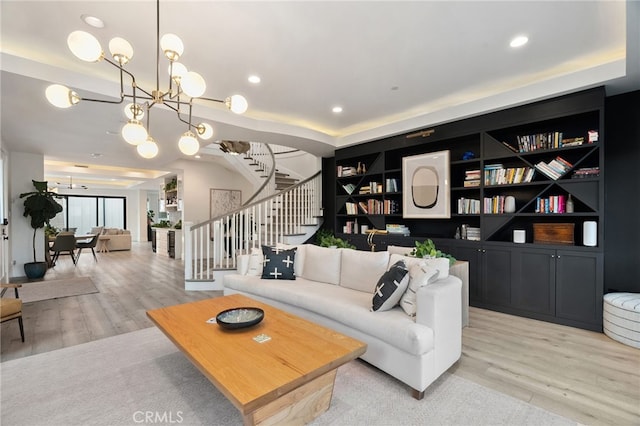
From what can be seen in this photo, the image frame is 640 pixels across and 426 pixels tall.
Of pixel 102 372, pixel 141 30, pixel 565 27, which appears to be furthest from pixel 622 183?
pixel 102 372

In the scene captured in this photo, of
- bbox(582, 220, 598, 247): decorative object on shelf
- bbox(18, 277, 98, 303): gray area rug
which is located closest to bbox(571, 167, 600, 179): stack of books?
bbox(582, 220, 598, 247): decorative object on shelf

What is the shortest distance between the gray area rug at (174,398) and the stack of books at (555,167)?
106 inches

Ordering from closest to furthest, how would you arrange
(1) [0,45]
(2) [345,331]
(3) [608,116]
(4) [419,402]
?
1. (4) [419,402]
2. (2) [345,331]
3. (1) [0,45]
4. (3) [608,116]

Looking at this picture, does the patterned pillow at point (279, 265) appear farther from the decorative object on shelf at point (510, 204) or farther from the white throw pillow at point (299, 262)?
the decorative object on shelf at point (510, 204)

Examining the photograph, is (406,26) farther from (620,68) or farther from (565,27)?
(620,68)

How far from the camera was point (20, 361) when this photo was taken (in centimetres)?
258

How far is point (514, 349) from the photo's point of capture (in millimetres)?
2787

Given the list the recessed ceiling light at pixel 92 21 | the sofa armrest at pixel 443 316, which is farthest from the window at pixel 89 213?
the sofa armrest at pixel 443 316

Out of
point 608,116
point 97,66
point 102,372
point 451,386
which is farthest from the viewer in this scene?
point 608,116

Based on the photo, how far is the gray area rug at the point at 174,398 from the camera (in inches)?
72.4

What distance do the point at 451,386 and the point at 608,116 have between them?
359 cm

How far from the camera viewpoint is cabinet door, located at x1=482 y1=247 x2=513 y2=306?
3824 millimetres

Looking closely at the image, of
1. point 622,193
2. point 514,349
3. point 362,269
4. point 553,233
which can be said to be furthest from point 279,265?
point 622,193

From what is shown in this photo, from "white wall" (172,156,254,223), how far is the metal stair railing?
3.29 metres
